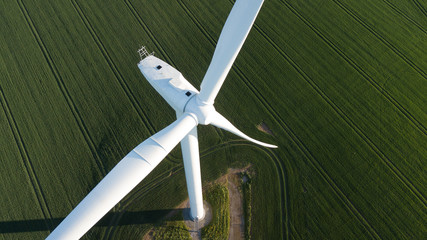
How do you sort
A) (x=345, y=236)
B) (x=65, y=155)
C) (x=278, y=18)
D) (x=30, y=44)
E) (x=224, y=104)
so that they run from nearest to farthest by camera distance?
(x=345, y=236) → (x=65, y=155) → (x=224, y=104) → (x=30, y=44) → (x=278, y=18)

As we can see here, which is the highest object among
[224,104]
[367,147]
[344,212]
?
[224,104]

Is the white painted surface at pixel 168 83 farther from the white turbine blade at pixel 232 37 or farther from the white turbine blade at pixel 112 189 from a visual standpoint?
the white turbine blade at pixel 112 189

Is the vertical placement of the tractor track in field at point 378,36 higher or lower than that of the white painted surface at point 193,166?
higher

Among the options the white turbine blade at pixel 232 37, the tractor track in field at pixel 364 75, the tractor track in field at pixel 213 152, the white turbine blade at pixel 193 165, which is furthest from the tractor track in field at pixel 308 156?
the white turbine blade at pixel 232 37

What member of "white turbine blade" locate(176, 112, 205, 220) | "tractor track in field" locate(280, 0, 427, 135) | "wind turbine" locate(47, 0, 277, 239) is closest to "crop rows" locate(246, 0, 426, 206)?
"tractor track in field" locate(280, 0, 427, 135)

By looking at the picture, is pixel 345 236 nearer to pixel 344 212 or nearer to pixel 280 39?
pixel 344 212

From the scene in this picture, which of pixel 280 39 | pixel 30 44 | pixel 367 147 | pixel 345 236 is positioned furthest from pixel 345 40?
pixel 30 44

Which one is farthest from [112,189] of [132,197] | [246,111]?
[246,111]

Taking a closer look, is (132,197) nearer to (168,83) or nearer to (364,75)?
(168,83)
